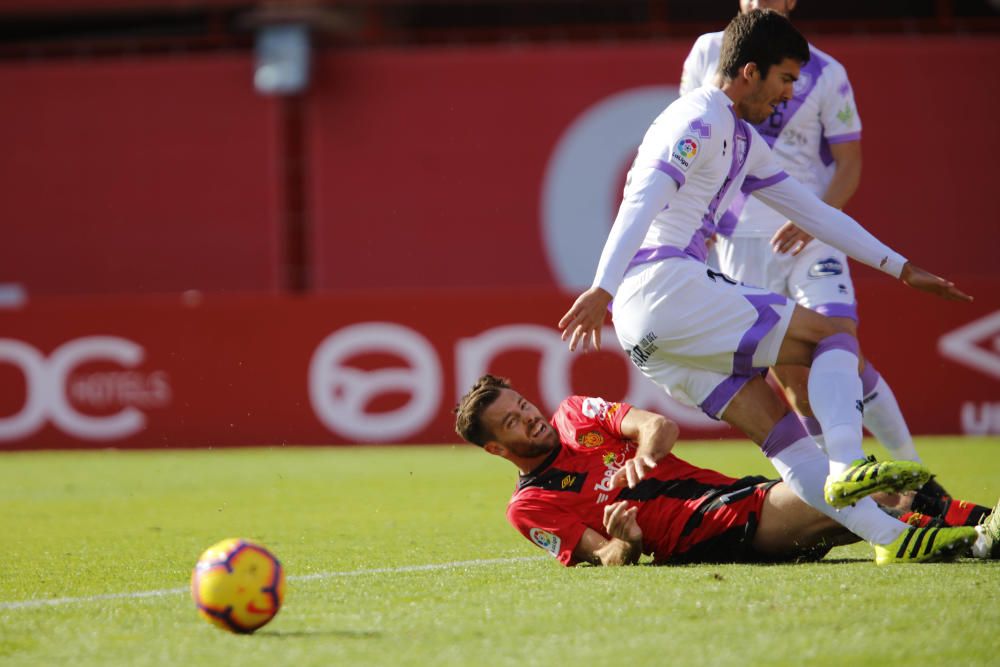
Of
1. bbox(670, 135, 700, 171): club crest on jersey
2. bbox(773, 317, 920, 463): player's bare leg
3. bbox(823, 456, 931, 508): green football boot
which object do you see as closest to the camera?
bbox(823, 456, 931, 508): green football boot

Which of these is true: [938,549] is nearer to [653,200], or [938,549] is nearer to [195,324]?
[653,200]

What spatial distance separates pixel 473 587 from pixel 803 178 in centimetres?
292

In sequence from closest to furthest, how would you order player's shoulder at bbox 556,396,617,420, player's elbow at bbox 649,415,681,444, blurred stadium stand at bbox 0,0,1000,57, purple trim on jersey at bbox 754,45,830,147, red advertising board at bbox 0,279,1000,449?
player's elbow at bbox 649,415,681,444 < player's shoulder at bbox 556,396,617,420 < purple trim on jersey at bbox 754,45,830,147 < red advertising board at bbox 0,279,1000,449 < blurred stadium stand at bbox 0,0,1000,57

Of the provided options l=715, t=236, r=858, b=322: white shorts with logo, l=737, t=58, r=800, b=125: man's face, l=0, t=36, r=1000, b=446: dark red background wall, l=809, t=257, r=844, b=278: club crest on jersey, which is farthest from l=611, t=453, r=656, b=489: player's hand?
l=0, t=36, r=1000, b=446: dark red background wall

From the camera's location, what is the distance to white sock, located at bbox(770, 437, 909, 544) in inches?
198

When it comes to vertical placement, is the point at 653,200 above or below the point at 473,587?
above

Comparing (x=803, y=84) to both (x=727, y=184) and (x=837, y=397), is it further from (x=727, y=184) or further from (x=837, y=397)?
(x=837, y=397)

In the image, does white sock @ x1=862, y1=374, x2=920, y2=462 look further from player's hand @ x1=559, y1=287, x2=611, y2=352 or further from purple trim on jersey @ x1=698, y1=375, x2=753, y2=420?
player's hand @ x1=559, y1=287, x2=611, y2=352

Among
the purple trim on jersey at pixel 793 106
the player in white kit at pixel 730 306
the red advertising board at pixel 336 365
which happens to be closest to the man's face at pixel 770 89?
the player in white kit at pixel 730 306

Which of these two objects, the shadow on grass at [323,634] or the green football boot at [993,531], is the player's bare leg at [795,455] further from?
the shadow on grass at [323,634]

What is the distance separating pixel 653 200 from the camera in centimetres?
509

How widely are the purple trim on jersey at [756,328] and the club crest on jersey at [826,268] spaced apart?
1.36 meters

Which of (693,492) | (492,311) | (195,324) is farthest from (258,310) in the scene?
(693,492)

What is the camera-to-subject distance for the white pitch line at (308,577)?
493 centimetres
